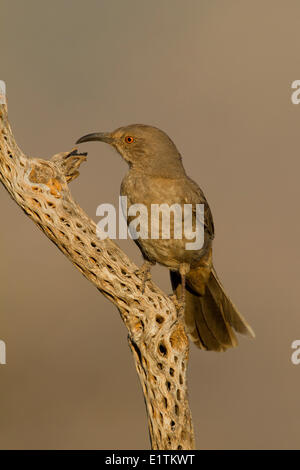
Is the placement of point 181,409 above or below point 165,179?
below

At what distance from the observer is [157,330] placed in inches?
160

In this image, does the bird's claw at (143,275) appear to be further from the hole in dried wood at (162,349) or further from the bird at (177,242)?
the hole in dried wood at (162,349)

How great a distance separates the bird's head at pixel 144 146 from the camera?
15.4ft

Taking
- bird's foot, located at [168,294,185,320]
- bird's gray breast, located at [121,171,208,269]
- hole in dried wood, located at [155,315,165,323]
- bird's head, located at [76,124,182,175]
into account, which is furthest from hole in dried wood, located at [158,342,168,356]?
bird's head, located at [76,124,182,175]

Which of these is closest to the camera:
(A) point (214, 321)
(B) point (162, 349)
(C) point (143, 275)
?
(B) point (162, 349)

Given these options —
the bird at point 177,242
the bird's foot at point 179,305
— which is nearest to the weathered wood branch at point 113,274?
the bird's foot at point 179,305

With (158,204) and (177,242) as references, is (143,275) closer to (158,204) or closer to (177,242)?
(177,242)

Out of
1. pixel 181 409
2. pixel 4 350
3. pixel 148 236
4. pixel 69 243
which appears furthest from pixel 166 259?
pixel 4 350

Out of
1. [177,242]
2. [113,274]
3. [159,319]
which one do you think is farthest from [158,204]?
[159,319]

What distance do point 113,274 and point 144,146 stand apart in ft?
3.65

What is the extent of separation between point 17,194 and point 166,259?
1229 millimetres

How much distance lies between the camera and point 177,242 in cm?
460

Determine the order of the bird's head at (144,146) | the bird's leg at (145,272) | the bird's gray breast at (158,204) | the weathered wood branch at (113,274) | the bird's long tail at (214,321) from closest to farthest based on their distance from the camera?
the weathered wood branch at (113,274)
the bird's leg at (145,272)
the bird's gray breast at (158,204)
the bird's head at (144,146)
the bird's long tail at (214,321)

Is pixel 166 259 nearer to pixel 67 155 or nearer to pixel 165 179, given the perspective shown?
pixel 165 179
